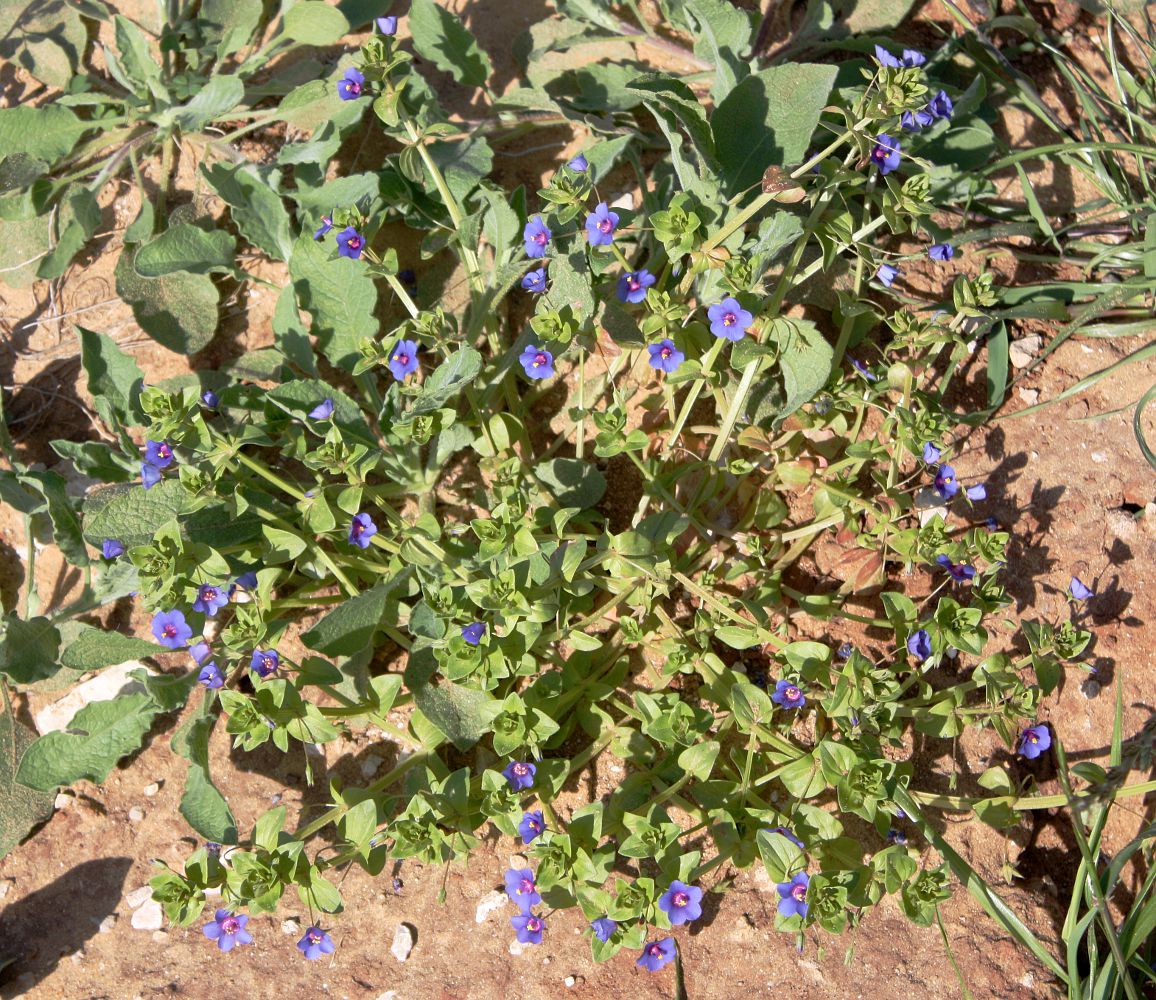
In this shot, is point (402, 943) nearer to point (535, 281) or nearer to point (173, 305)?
point (535, 281)

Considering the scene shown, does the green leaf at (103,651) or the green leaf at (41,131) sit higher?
the green leaf at (41,131)

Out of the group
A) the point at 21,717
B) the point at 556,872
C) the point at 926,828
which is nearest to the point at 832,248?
the point at 926,828

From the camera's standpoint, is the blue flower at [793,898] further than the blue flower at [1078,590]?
No

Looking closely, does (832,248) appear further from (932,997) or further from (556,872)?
(932,997)

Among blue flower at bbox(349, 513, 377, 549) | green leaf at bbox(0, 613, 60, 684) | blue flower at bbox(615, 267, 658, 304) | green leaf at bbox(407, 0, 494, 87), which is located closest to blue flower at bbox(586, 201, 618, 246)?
blue flower at bbox(615, 267, 658, 304)

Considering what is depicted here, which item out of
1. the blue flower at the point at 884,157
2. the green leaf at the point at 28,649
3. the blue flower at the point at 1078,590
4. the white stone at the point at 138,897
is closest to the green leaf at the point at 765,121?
the blue flower at the point at 884,157

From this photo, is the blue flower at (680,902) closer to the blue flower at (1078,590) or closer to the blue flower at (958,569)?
the blue flower at (958,569)

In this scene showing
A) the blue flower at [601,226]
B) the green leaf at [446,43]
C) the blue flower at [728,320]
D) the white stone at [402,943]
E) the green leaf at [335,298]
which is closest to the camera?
the blue flower at [728,320]
